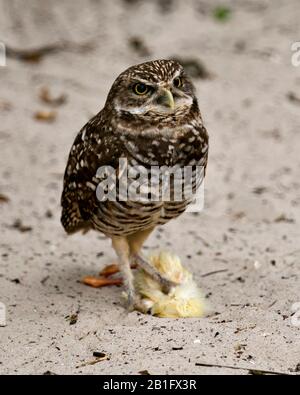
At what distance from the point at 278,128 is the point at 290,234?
7.47ft

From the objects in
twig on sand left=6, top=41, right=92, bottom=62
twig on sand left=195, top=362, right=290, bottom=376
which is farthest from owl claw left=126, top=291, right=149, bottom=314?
twig on sand left=6, top=41, right=92, bottom=62

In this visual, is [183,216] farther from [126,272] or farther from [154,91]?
[154,91]

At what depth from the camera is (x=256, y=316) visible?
412 cm

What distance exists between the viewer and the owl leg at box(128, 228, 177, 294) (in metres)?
4.60

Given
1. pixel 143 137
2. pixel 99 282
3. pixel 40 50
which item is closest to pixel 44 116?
pixel 40 50

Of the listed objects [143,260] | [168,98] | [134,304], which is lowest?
[134,304]

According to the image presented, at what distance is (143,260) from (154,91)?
1276 mm

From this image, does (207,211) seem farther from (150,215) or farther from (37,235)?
(150,215)

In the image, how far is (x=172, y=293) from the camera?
4.48m

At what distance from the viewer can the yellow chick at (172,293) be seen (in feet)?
14.1

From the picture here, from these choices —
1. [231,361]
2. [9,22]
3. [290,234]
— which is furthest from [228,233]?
[9,22]

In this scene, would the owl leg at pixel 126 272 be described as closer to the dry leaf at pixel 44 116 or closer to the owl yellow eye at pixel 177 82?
the owl yellow eye at pixel 177 82

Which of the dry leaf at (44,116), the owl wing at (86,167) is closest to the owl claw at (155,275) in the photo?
the owl wing at (86,167)

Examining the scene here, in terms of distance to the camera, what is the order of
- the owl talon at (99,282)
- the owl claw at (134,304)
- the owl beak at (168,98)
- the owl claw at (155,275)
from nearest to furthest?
the owl beak at (168,98) → the owl claw at (134,304) → the owl claw at (155,275) → the owl talon at (99,282)
